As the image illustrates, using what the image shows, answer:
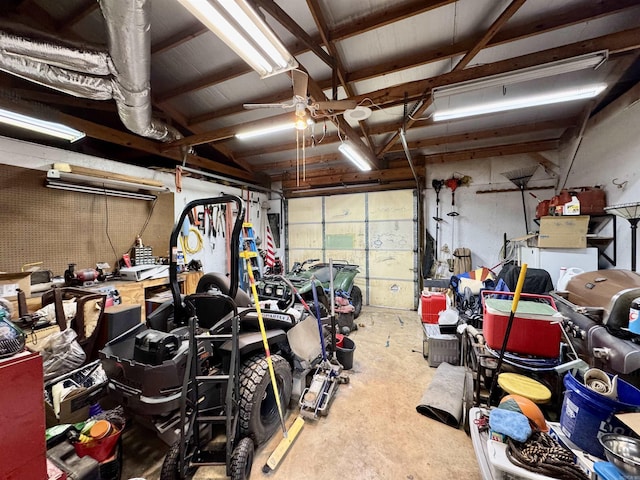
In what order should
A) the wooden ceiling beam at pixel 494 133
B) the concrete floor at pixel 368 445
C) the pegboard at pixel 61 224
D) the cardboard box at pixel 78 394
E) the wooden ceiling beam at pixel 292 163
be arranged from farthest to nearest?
the wooden ceiling beam at pixel 292 163, the wooden ceiling beam at pixel 494 133, the pegboard at pixel 61 224, the concrete floor at pixel 368 445, the cardboard box at pixel 78 394

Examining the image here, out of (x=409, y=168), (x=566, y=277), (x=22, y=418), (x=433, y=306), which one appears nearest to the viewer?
(x=22, y=418)

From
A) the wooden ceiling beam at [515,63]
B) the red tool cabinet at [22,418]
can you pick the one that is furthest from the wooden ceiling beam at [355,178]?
the red tool cabinet at [22,418]

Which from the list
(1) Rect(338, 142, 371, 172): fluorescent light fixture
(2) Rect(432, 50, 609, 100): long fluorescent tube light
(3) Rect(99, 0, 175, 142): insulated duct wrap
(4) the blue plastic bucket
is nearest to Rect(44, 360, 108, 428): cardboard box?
Result: (3) Rect(99, 0, 175, 142): insulated duct wrap

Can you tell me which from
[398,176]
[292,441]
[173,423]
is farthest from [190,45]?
[398,176]

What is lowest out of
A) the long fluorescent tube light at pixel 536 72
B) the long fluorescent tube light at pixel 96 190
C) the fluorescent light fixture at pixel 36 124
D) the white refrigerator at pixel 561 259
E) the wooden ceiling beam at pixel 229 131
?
the white refrigerator at pixel 561 259

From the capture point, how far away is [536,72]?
232 centimetres

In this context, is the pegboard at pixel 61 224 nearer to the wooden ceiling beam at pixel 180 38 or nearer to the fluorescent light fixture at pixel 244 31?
the wooden ceiling beam at pixel 180 38

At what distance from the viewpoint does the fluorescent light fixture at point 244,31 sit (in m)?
1.43

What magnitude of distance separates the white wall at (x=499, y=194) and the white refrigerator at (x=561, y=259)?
0.27 metres

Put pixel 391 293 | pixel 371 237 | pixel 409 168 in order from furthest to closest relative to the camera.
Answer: pixel 371 237, pixel 391 293, pixel 409 168

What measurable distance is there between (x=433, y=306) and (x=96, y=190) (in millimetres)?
5368

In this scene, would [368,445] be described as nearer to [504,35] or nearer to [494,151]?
[504,35]

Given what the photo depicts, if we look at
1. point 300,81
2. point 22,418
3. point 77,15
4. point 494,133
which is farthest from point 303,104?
point 494,133

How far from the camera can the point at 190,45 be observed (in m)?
2.83
